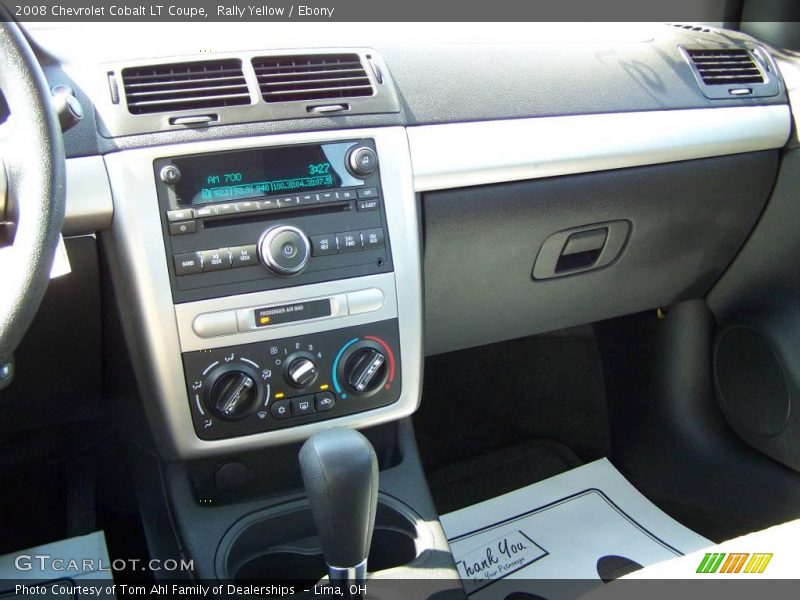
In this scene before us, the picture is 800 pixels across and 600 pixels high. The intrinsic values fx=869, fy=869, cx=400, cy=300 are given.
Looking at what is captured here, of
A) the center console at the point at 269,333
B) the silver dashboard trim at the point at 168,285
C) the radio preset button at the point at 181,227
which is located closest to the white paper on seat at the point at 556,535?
the center console at the point at 269,333

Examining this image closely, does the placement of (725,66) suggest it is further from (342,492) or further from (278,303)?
(342,492)

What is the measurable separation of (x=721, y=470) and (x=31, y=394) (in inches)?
48.3

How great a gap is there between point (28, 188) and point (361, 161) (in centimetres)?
43

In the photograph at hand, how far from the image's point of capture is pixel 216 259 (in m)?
1.02

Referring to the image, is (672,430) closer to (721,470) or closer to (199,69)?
(721,470)

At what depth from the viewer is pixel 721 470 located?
5.41 ft

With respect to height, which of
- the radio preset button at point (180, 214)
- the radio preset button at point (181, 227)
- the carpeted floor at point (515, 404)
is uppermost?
the radio preset button at point (180, 214)

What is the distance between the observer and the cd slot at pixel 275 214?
1.02 meters

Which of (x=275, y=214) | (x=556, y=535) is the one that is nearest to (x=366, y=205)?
(x=275, y=214)

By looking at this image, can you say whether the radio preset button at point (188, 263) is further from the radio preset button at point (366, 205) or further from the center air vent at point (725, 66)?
the center air vent at point (725, 66)

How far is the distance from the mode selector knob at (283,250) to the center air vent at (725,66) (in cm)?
77

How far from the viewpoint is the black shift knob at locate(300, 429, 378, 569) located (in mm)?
920

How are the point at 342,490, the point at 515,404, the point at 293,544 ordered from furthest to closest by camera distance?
the point at 515,404 → the point at 293,544 → the point at 342,490

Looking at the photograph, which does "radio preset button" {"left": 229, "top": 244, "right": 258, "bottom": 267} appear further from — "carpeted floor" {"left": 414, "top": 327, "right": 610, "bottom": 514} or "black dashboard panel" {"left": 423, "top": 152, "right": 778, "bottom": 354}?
"carpeted floor" {"left": 414, "top": 327, "right": 610, "bottom": 514}
